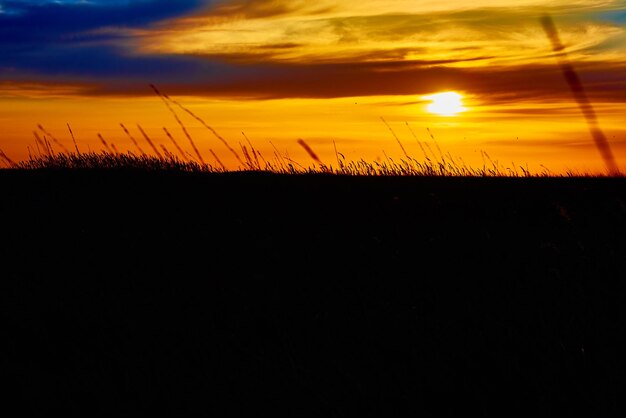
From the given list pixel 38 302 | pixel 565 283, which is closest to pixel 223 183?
pixel 38 302

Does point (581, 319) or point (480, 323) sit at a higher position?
point (480, 323)

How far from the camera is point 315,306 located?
4492 mm

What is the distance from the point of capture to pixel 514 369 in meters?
3.51

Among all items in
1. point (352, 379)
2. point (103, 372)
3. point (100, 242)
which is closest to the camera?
point (352, 379)

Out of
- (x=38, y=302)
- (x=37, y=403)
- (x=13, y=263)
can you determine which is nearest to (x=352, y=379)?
(x=37, y=403)

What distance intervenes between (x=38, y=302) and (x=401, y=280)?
229 centimetres

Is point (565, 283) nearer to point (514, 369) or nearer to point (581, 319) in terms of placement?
point (581, 319)

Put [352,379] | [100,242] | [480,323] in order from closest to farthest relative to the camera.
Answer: [352,379] < [480,323] < [100,242]

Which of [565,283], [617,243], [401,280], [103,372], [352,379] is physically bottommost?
[617,243]

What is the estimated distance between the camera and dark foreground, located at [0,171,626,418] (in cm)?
338

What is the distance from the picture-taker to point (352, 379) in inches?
134

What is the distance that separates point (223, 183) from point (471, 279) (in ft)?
14.0

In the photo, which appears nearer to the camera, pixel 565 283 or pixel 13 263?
pixel 565 283

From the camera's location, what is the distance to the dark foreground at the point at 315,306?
3379 mm
